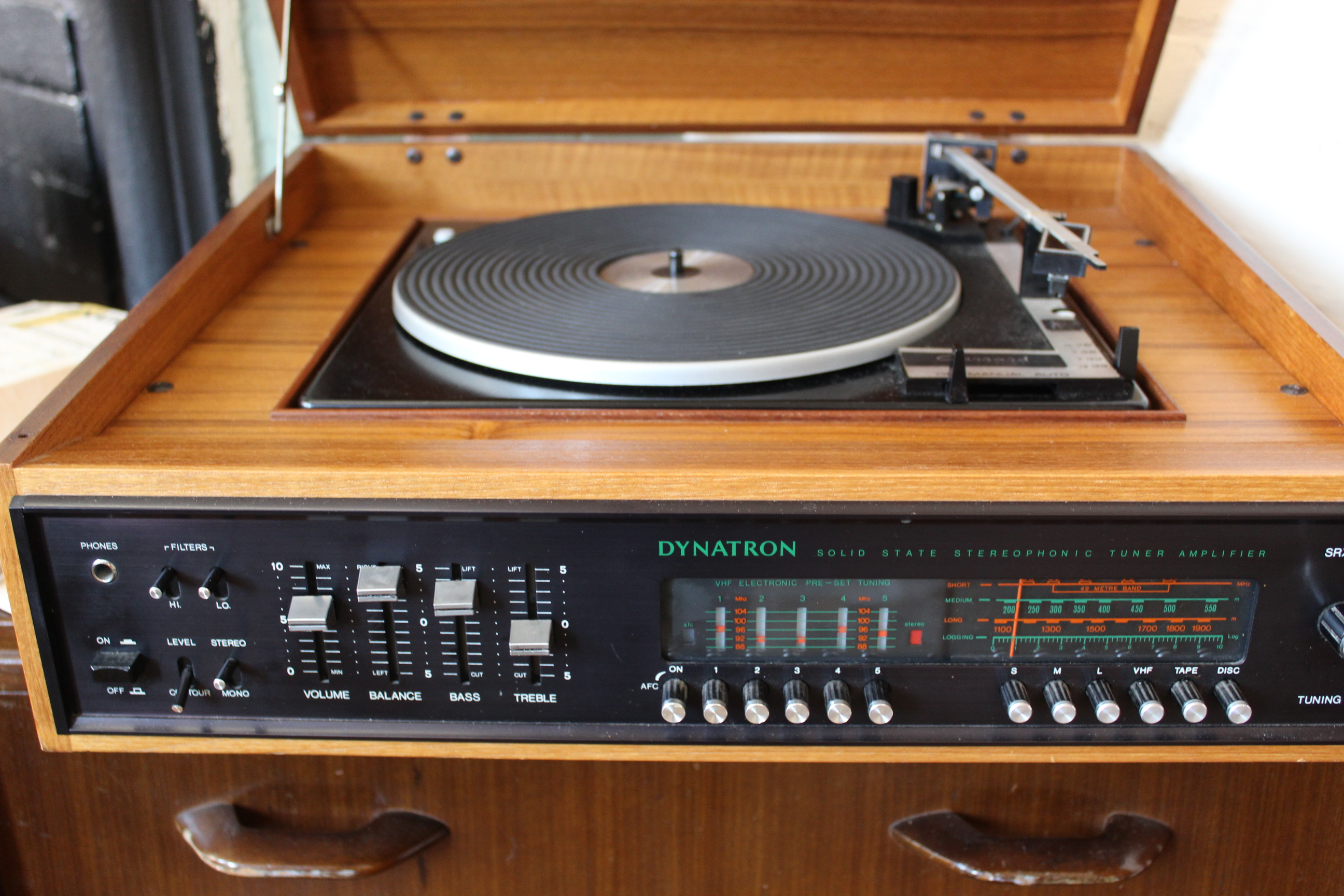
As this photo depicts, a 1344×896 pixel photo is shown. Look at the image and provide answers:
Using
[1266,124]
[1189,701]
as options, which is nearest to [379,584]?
[1189,701]

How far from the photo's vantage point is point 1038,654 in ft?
2.79

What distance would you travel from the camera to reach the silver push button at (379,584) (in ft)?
2.65

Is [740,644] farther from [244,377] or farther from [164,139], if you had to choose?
[164,139]

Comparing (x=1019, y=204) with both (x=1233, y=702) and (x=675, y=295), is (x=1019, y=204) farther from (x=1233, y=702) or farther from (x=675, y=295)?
(x=1233, y=702)

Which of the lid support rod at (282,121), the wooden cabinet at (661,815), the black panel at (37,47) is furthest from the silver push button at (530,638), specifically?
the black panel at (37,47)

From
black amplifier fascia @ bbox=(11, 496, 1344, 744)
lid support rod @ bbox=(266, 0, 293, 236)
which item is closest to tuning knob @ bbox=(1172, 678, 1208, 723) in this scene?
black amplifier fascia @ bbox=(11, 496, 1344, 744)

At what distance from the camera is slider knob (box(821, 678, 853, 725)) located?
835 mm

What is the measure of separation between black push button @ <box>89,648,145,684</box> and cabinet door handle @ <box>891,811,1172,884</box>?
0.66 m

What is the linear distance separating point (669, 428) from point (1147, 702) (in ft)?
1.34

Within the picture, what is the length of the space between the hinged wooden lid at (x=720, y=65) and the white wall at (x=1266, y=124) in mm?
104

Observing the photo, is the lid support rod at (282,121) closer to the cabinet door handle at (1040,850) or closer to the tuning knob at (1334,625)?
the cabinet door handle at (1040,850)

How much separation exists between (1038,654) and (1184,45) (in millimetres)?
966

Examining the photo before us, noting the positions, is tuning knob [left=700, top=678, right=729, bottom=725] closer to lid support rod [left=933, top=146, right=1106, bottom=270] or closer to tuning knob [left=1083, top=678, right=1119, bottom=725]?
tuning knob [left=1083, top=678, right=1119, bottom=725]

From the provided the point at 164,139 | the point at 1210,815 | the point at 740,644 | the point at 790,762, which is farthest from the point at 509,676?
the point at 164,139
